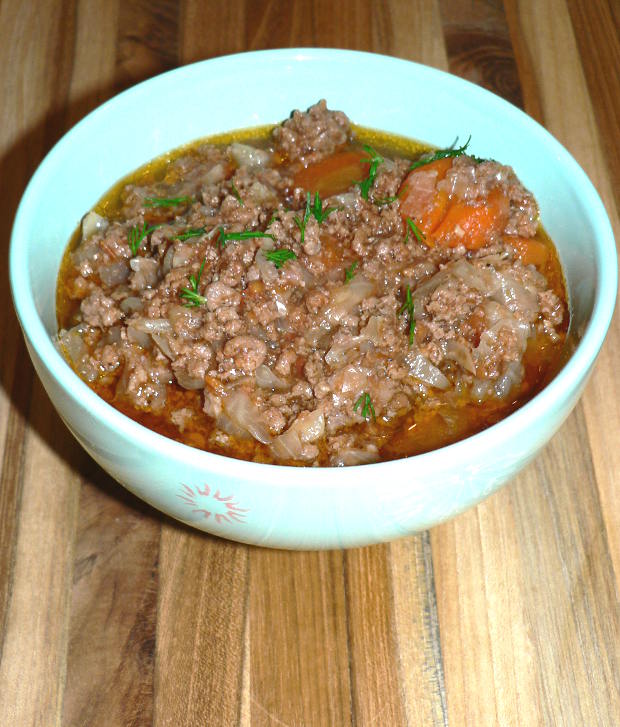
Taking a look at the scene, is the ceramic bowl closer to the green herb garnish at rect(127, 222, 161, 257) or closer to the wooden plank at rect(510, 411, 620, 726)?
the green herb garnish at rect(127, 222, 161, 257)

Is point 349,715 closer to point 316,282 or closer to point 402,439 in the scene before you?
point 402,439

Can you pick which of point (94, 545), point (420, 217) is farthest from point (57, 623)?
point (420, 217)

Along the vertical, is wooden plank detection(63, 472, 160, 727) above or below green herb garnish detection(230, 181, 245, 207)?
below

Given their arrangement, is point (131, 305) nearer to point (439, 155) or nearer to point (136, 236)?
point (136, 236)

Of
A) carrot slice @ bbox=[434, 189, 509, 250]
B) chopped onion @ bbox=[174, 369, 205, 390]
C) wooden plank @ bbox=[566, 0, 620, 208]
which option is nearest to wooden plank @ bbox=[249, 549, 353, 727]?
chopped onion @ bbox=[174, 369, 205, 390]

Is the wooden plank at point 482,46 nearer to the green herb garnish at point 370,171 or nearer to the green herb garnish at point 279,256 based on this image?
the green herb garnish at point 370,171

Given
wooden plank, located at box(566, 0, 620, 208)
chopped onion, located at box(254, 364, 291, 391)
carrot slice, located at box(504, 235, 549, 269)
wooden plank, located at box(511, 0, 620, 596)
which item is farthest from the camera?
wooden plank, located at box(566, 0, 620, 208)

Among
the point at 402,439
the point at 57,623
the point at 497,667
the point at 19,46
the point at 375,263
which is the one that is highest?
the point at 375,263
